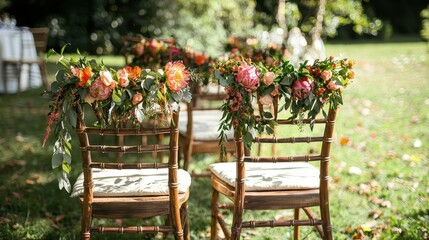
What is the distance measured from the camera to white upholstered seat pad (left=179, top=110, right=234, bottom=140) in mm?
4227

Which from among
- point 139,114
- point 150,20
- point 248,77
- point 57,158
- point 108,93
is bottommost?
point 57,158

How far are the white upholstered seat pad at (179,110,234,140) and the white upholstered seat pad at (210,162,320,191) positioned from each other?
101 cm

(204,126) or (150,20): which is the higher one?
(150,20)

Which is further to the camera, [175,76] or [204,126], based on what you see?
[204,126]

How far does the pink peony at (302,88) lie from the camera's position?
8.45 ft

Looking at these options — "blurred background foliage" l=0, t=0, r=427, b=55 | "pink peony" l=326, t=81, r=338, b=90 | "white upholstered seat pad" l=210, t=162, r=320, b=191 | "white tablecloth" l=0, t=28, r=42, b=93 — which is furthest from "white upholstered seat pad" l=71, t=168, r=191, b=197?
"white tablecloth" l=0, t=28, r=42, b=93

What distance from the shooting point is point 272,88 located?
2605 mm

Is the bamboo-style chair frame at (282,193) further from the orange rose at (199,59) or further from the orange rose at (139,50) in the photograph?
the orange rose at (139,50)

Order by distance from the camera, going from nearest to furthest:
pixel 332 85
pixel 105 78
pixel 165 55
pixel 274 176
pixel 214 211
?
pixel 105 78, pixel 332 85, pixel 274 176, pixel 214 211, pixel 165 55

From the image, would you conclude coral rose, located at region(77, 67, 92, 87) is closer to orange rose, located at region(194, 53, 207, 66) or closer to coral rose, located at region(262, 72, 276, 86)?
coral rose, located at region(262, 72, 276, 86)

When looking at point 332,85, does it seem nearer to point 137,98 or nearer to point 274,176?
point 274,176

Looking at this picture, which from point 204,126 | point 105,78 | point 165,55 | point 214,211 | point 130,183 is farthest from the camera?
point 165,55

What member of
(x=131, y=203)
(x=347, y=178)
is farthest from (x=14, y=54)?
(x=131, y=203)

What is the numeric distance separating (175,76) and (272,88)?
1.60 ft
